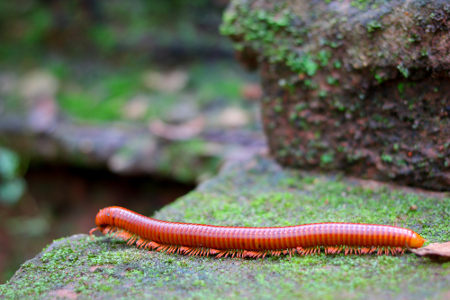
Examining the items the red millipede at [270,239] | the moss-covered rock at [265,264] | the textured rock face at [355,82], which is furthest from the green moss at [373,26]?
the red millipede at [270,239]

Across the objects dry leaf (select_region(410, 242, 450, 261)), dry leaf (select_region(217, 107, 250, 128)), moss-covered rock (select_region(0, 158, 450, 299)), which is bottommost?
moss-covered rock (select_region(0, 158, 450, 299))

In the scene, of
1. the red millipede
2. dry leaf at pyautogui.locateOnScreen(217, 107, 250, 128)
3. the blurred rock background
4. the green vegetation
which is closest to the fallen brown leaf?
the blurred rock background

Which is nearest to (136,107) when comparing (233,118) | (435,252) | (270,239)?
(233,118)

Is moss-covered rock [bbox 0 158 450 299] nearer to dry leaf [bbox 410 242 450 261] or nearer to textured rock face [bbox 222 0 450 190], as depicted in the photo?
dry leaf [bbox 410 242 450 261]

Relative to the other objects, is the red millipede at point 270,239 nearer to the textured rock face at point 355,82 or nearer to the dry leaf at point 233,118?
the textured rock face at point 355,82

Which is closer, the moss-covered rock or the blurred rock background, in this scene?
the moss-covered rock

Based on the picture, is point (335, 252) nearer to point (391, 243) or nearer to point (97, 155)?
point (391, 243)

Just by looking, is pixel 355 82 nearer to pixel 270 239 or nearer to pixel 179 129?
pixel 270 239
